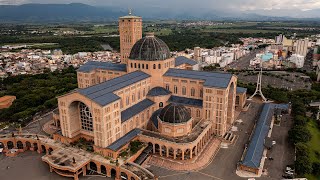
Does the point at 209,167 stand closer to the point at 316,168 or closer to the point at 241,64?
the point at 316,168

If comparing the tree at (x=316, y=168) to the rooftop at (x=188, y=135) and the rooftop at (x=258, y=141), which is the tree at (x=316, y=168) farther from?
the rooftop at (x=188, y=135)

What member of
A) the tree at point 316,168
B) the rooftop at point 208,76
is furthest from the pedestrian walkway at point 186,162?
the tree at point 316,168

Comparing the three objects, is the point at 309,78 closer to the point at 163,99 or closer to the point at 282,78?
the point at 282,78

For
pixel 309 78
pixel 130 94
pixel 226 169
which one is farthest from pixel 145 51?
pixel 309 78

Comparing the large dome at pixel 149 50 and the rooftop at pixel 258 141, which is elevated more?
the large dome at pixel 149 50

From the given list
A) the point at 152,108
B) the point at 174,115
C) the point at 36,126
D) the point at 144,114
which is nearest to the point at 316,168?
the point at 174,115

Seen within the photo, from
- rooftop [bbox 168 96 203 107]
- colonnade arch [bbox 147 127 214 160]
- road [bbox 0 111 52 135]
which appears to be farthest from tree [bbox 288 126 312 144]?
road [bbox 0 111 52 135]
